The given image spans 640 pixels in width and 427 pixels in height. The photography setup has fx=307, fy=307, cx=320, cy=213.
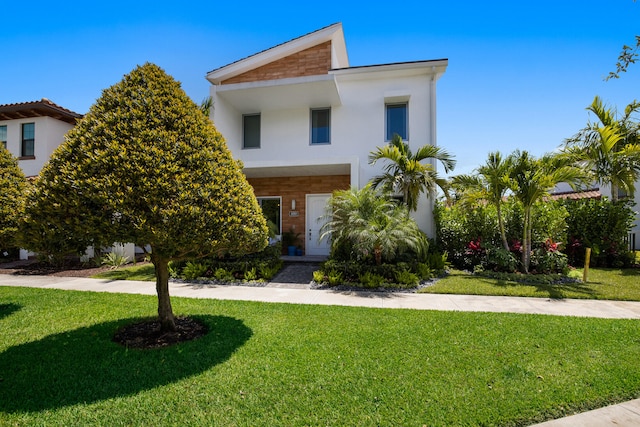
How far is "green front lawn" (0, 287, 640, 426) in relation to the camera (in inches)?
112

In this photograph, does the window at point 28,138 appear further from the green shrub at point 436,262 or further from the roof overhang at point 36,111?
the green shrub at point 436,262

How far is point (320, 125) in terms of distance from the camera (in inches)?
508

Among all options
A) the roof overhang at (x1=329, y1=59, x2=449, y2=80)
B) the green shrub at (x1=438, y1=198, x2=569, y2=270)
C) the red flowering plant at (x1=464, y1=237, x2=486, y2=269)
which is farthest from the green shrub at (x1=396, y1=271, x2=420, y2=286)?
the roof overhang at (x1=329, y1=59, x2=449, y2=80)

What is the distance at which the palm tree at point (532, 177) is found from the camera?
8695mm

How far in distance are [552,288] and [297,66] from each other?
11.6m

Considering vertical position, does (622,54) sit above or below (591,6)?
below

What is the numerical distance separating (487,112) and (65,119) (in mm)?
19294

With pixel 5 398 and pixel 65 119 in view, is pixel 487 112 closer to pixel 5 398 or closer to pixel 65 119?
pixel 5 398

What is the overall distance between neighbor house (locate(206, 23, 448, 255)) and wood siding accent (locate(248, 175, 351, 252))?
0.04 m

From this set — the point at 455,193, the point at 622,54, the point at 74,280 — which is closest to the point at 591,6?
the point at 622,54

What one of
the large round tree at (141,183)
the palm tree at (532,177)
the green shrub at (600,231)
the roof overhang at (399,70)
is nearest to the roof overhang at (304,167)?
the roof overhang at (399,70)

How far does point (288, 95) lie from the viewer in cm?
1201

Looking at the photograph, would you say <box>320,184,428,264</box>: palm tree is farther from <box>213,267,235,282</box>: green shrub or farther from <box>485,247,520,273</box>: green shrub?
<box>213,267,235,282</box>: green shrub

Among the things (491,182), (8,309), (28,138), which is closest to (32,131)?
(28,138)
